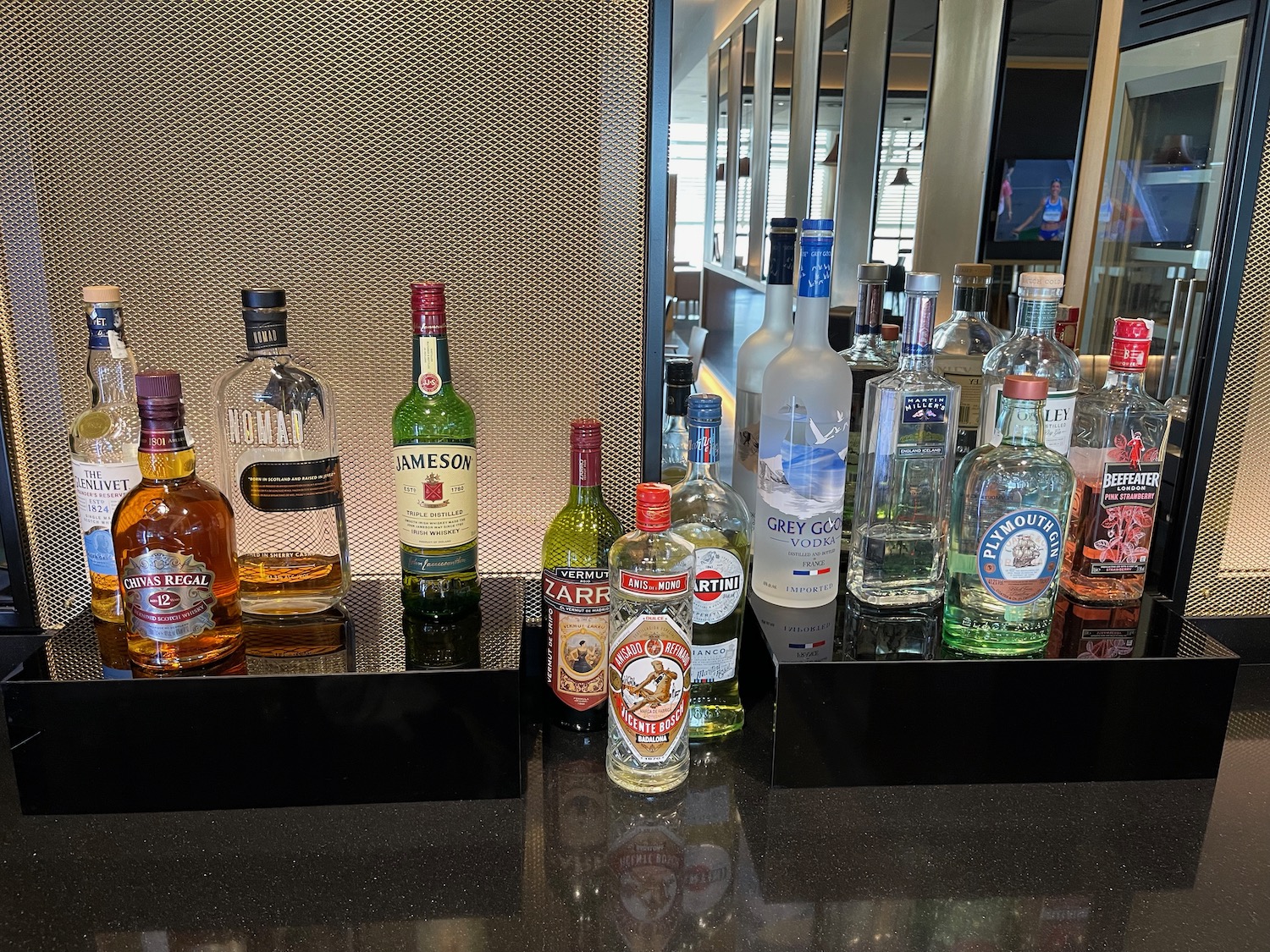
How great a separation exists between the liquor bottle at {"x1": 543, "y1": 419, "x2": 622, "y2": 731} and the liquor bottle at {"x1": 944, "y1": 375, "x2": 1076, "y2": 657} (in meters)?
0.35

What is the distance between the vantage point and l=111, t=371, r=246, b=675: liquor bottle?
730 millimetres

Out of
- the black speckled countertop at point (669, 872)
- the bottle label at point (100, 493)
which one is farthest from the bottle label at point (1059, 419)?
the bottle label at point (100, 493)

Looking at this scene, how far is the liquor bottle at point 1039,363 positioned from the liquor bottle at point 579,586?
0.43m

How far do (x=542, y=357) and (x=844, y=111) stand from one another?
1.58 meters

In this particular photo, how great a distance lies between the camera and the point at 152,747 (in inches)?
29.6

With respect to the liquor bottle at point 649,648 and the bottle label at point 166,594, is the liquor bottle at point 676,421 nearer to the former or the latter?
the liquor bottle at point 649,648

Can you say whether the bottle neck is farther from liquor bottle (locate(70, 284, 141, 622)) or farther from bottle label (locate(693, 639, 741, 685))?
liquor bottle (locate(70, 284, 141, 622))

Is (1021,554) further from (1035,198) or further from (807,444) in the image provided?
(1035,198)

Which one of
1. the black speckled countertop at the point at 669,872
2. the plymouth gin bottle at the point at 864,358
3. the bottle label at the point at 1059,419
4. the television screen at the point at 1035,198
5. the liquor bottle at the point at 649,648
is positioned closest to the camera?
the black speckled countertop at the point at 669,872

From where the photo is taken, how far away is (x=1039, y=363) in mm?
928

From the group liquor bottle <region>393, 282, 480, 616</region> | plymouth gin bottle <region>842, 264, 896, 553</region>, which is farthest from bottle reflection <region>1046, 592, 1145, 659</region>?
liquor bottle <region>393, 282, 480, 616</region>

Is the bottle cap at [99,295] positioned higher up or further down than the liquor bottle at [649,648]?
higher up

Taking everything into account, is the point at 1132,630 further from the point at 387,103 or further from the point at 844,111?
the point at 844,111

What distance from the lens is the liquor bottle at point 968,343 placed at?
1.07 metres
